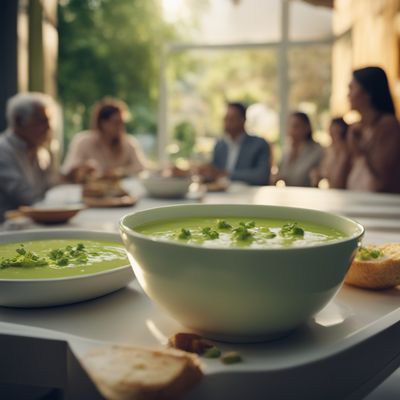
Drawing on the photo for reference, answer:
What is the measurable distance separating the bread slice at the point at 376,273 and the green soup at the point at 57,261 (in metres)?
0.38

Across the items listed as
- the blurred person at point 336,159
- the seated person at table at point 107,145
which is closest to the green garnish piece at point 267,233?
the blurred person at point 336,159

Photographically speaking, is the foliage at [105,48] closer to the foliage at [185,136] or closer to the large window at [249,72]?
the large window at [249,72]

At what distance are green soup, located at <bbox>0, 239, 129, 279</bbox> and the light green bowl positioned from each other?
0.19 meters

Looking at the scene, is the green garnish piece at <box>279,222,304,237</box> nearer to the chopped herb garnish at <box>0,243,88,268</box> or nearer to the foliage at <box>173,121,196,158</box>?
the chopped herb garnish at <box>0,243,88,268</box>

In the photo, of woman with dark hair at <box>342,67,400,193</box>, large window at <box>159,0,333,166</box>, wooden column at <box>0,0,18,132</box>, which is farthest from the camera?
large window at <box>159,0,333,166</box>

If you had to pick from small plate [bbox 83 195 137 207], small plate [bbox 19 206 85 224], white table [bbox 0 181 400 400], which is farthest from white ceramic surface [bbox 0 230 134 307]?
small plate [bbox 83 195 137 207]

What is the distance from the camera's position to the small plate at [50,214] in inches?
64.0

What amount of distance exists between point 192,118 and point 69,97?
16.1ft

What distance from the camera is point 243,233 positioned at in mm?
684

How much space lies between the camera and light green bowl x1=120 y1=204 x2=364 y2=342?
586 mm

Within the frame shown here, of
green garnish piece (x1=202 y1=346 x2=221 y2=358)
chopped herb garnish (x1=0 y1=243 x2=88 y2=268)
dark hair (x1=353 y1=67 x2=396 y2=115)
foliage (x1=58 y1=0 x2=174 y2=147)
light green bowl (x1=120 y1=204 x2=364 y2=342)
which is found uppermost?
foliage (x1=58 y1=0 x2=174 y2=147)

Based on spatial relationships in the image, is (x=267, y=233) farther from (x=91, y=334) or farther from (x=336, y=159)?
(x=336, y=159)

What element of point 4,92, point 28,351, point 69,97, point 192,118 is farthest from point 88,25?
point 28,351

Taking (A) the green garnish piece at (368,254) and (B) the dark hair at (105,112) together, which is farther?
(B) the dark hair at (105,112)
